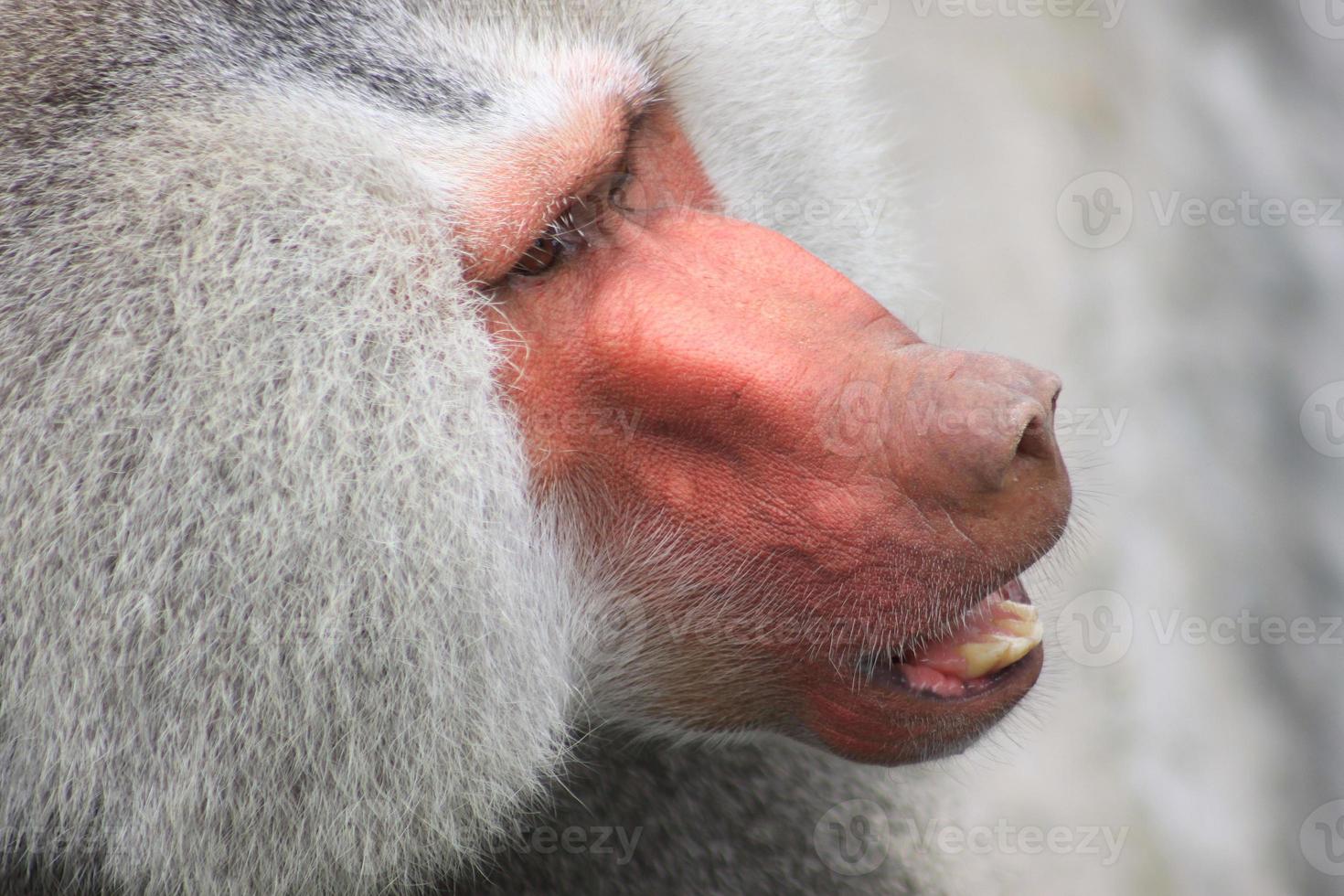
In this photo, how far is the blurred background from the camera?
2.62 metres

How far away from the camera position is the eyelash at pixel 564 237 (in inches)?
47.4

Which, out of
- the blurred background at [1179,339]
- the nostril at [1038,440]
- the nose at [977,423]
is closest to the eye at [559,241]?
the nose at [977,423]

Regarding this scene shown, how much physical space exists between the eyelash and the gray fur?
0.09m

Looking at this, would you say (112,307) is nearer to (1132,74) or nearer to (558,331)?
(558,331)

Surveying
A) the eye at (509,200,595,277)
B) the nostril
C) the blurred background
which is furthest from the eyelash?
the blurred background

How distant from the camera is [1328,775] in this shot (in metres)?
2.64

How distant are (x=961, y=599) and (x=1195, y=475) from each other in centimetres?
184

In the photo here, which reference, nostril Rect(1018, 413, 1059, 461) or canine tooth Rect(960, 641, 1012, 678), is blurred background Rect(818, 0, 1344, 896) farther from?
nostril Rect(1018, 413, 1059, 461)

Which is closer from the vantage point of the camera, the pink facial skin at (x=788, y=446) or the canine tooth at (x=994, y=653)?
the pink facial skin at (x=788, y=446)

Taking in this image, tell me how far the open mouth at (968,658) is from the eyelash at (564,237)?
48 centimetres

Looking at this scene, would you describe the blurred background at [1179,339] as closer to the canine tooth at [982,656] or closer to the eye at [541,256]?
the canine tooth at [982,656]

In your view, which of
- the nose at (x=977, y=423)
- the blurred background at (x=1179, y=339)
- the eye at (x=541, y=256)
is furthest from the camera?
the blurred background at (x=1179, y=339)

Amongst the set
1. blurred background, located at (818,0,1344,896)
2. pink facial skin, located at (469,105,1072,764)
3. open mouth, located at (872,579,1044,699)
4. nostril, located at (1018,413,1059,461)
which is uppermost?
nostril, located at (1018,413,1059,461)

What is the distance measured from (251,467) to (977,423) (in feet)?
1.89
